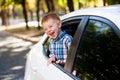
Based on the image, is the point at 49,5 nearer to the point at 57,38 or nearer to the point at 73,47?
the point at 57,38

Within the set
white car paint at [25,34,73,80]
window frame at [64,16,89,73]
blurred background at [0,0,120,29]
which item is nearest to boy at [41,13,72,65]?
white car paint at [25,34,73,80]

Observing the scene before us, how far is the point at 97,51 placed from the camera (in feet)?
10.0

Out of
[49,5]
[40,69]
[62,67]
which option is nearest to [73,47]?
[62,67]

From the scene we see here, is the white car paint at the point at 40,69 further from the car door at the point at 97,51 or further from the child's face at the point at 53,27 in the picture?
the child's face at the point at 53,27

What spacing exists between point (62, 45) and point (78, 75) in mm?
648

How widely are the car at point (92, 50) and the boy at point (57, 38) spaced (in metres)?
0.10

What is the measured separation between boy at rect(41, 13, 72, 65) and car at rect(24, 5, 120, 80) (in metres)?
0.10

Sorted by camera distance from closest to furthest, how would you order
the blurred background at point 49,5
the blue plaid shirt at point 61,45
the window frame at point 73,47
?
the window frame at point 73,47 → the blue plaid shirt at point 61,45 → the blurred background at point 49,5

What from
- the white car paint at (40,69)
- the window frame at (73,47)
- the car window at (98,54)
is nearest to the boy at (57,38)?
the white car paint at (40,69)

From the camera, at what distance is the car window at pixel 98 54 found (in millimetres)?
2791

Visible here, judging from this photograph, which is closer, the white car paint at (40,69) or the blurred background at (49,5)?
the white car paint at (40,69)

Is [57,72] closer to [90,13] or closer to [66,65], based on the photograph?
[66,65]

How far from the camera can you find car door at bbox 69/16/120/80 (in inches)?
110

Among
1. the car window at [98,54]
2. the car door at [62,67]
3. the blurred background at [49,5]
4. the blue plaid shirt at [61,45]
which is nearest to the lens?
the car window at [98,54]
